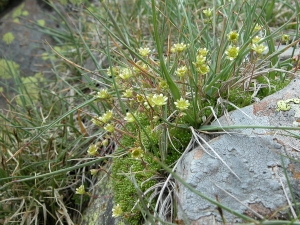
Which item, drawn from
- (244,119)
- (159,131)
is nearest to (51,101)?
(159,131)

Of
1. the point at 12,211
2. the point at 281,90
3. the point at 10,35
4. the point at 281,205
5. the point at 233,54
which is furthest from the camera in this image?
the point at 10,35

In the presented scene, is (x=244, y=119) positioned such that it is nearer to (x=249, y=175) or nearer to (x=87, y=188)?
(x=249, y=175)

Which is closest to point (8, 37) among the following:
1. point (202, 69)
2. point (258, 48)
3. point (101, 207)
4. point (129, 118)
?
point (101, 207)

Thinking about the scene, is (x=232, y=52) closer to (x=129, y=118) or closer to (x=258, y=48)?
(x=258, y=48)

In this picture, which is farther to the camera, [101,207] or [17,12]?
[17,12]

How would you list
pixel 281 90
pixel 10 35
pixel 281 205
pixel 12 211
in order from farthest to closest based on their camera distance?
pixel 10 35, pixel 12 211, pixel 281 90, pixel 281 205

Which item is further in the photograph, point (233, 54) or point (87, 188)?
point (87, 188)

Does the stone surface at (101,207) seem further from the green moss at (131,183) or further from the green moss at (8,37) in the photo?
the green moss at (8,37)

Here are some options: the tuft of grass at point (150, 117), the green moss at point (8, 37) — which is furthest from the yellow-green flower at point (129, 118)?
the green moss at point (8, 37)
